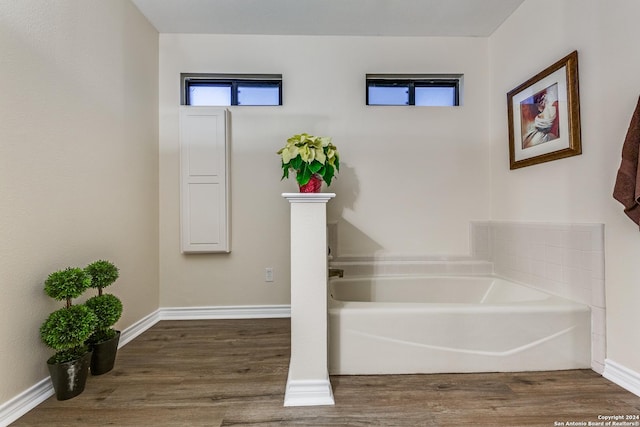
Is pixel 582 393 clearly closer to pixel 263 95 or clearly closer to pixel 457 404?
pixel 457 404

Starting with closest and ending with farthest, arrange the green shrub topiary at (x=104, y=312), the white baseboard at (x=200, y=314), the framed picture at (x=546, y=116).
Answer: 1. the green shrub topiary at (x=104, y=312)
2. the framed picture at (x=546, y=116)
3. the white baseboard at (x=200, y=314)

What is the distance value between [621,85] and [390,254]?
70.1 inches

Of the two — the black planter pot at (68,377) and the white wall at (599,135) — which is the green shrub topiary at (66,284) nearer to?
the black planter pot at (68,377)

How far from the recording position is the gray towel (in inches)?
52.4

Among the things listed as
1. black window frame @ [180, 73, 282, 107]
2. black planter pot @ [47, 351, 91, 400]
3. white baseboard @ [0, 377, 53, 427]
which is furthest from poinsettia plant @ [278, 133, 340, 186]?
white baseboard @ [0, 377, 53, 427]

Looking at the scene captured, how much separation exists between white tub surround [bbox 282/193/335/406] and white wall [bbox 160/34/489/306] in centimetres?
118

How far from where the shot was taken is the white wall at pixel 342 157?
2545 millimetres

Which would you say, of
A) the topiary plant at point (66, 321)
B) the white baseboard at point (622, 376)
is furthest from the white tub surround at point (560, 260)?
the topiary plant at point (66, 321)

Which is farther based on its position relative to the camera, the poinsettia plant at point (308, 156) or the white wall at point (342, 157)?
the white wall at point (342, 157)

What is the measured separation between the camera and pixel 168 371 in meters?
1.68

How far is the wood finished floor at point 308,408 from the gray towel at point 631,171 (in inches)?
36.6

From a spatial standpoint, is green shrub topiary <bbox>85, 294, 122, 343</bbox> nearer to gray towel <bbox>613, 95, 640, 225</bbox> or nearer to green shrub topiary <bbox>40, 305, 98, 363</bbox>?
green shrub topiary <bbox>40, 305, 98, 363</bbox>

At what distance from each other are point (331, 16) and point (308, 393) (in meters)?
2.67

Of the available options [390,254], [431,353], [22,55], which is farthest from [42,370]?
[390,254]
